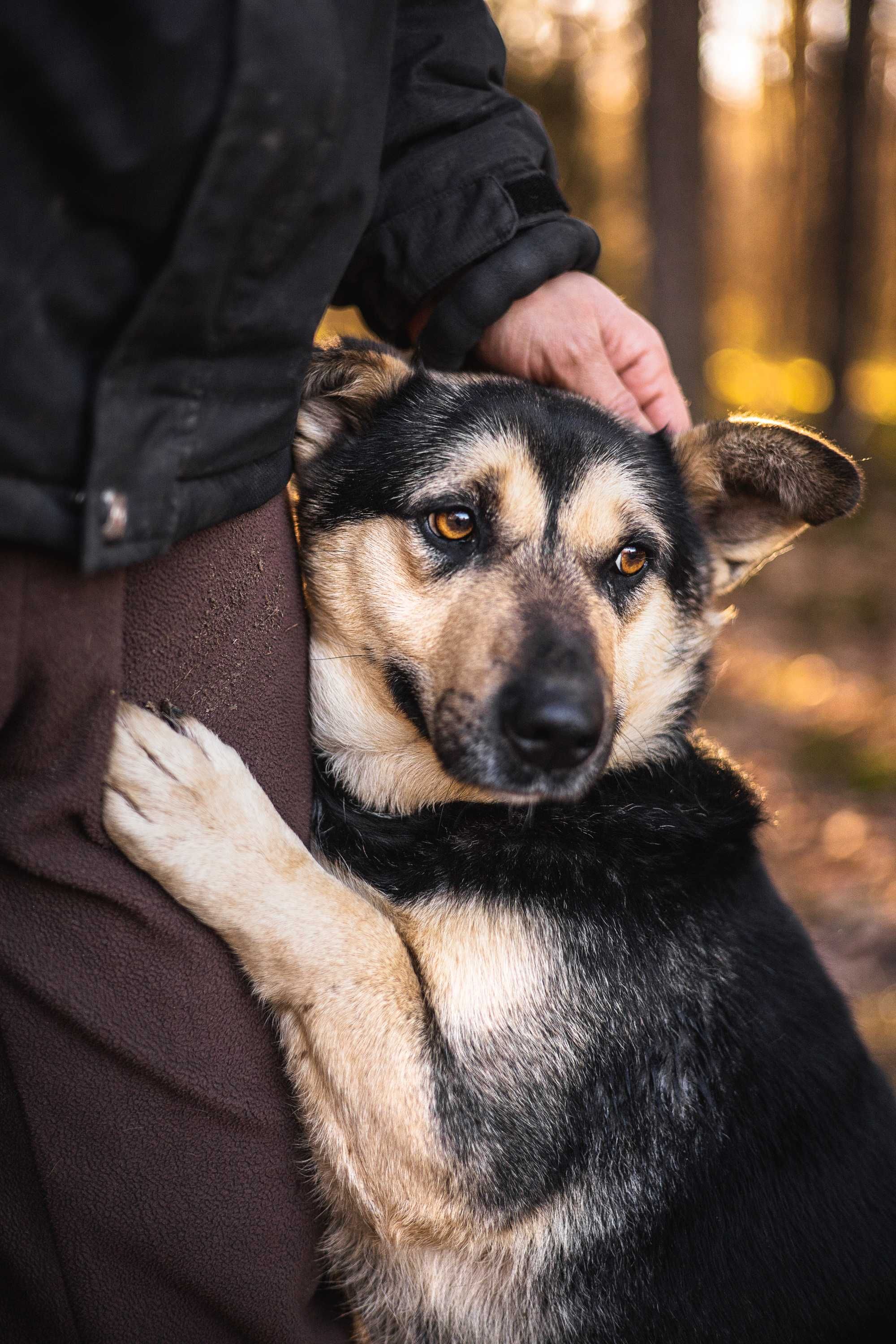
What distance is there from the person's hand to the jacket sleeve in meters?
0.14

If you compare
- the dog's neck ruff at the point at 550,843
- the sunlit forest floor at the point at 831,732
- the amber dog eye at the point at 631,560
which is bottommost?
the sunlit forest floor at the point at 831,732

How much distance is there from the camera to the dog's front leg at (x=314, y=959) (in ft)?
6.34

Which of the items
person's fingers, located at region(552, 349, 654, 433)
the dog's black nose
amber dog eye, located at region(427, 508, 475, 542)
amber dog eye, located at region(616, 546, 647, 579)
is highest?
person's fingers, located at region(552, 349, 654, 433)

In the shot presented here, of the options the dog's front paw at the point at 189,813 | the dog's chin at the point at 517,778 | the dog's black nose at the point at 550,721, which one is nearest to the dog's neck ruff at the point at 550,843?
the dog's chin at the point at 517,778

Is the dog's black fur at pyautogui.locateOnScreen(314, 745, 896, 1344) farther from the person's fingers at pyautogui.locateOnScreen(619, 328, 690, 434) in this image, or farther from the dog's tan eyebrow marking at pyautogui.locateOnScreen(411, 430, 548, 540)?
the person's fingers at pyautogui.locateOnScreen(619, 328, 690, 434)

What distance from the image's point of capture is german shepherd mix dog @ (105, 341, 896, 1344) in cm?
215

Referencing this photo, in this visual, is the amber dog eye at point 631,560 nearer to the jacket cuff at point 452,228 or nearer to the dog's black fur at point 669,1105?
the dog's black fur at point 669,1105

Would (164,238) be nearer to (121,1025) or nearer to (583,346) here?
(121,1025)

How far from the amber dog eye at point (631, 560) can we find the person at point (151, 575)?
0.99m

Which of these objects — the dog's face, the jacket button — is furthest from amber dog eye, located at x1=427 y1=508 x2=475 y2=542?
the jacket button

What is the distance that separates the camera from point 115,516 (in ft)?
4.92

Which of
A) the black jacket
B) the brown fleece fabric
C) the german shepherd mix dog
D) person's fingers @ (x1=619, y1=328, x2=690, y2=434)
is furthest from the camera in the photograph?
person's fingers @ (x1=619, y1=328, x2=690, y2=434)

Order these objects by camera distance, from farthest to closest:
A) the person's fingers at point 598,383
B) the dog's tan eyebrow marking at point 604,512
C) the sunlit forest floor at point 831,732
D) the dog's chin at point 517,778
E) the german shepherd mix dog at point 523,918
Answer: the sunlit forest floor at point 831,732 → the person's fingers at point 598,383 → the dog's tan eyebrow marking at point 604,512 → the dog's chin at point 517,778 → the german shepherd mix dog at point 523,918

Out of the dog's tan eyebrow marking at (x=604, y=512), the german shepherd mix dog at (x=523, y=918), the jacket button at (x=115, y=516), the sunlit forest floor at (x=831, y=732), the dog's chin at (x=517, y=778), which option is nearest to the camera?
the jacket button at (x=115, y=516)
